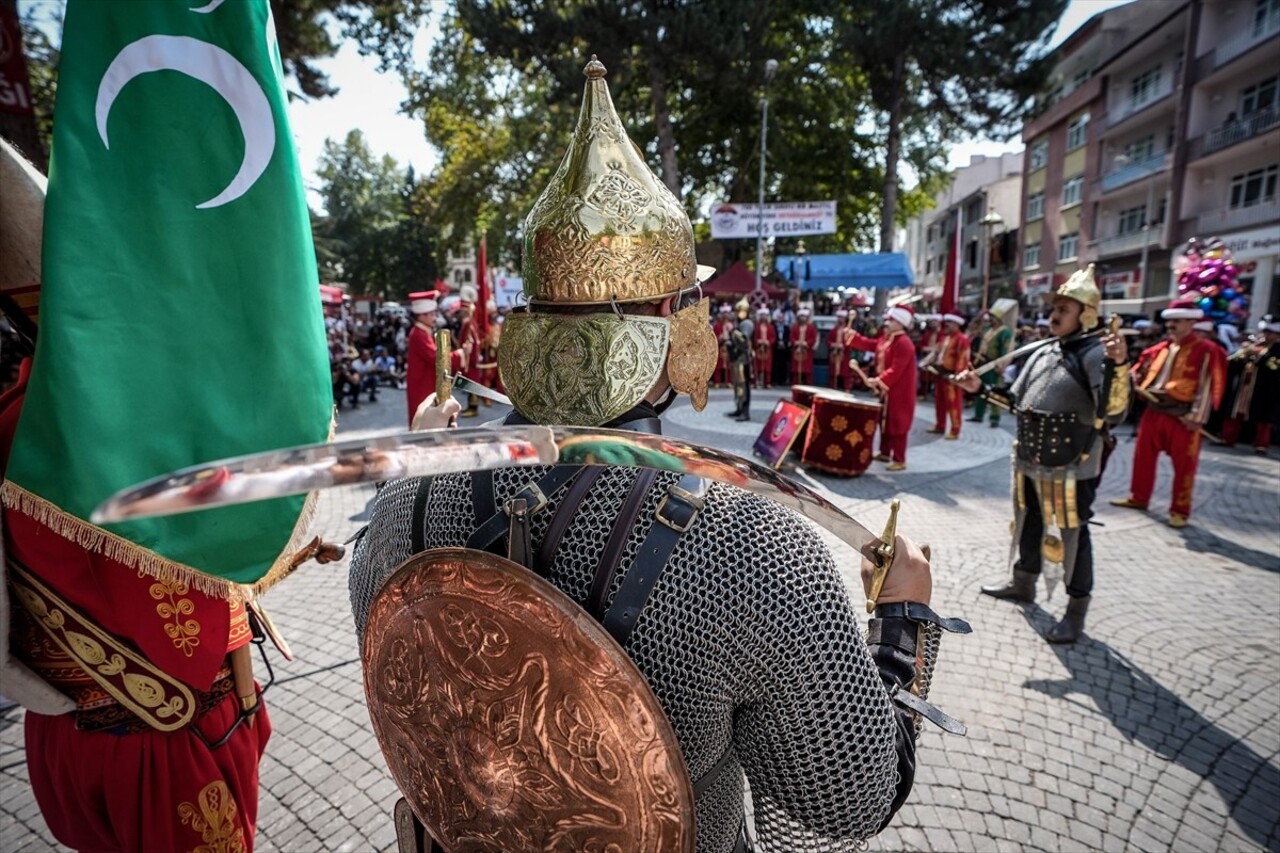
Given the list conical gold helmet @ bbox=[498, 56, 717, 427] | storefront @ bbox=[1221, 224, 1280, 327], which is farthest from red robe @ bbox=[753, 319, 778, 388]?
conical gold helmet @ bbox=[498, 56, 717, 427]

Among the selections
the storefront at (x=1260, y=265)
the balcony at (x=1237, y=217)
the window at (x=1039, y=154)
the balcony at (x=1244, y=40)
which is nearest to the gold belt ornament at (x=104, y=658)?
the storefront at (x=1260, y=265)

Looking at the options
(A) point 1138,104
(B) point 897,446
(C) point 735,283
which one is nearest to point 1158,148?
(A) point 1138,104

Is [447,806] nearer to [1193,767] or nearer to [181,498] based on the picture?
[181,498]

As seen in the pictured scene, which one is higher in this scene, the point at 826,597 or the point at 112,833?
the point at 826,597

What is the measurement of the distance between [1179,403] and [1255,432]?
5.79 meters

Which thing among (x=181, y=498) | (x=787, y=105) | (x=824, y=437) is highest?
(x=787, y=105)

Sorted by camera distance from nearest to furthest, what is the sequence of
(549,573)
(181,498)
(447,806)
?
(181,498) → (549,573) → (447,806)

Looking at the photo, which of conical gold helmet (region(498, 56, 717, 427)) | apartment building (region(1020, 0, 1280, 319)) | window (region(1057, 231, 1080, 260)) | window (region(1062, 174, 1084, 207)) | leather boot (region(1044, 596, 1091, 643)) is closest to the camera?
conical gold helmet (region(498, 56, 717, 427))

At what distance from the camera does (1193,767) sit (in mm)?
3061

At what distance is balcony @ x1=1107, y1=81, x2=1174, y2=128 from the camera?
1025 inches

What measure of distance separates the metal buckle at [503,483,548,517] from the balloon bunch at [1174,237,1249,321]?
335 inches

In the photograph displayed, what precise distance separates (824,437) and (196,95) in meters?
7.62

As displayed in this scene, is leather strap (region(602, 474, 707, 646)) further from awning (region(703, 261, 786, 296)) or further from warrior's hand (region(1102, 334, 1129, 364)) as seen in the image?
awning (region(703, 261, 786, 296))

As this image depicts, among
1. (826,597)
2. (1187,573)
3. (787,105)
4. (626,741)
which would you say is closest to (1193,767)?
(1187,573)
